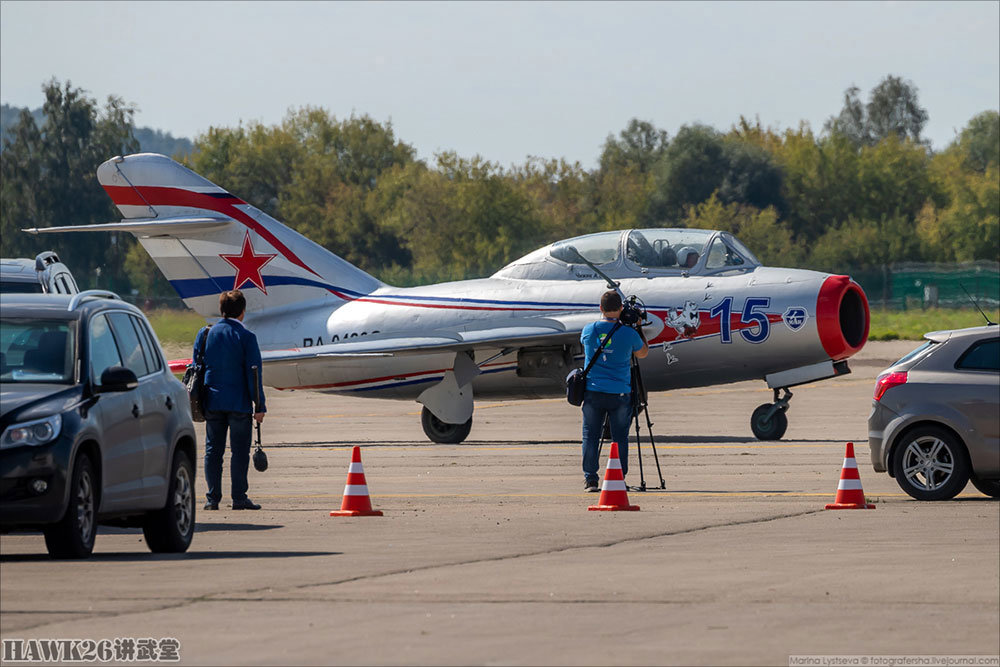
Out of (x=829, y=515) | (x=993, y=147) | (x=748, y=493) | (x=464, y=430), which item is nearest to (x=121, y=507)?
(x=829, y=515)

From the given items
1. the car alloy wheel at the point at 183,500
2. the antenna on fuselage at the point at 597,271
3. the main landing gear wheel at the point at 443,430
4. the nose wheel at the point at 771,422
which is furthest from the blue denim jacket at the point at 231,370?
the nose wheel at the point at 771,422

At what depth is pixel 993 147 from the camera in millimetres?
144000

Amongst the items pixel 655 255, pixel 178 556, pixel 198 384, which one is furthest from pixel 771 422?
pixel 178 556

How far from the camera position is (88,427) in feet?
37.4

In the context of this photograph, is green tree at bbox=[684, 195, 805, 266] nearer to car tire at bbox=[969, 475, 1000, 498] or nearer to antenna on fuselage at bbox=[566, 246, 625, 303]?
antenna on fuselage at bbox=[566, 246, 625, 303]

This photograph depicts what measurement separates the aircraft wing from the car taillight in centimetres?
915

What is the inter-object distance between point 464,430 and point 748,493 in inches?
363

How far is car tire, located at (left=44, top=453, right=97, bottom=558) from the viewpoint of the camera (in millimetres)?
11258

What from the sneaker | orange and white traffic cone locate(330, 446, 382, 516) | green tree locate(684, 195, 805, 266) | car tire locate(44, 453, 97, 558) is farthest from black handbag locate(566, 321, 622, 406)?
green tree locate(684, 195, 805, 266)

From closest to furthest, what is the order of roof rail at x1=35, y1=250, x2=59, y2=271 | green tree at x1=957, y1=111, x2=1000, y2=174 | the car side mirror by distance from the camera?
1. the car side mirror
2. roof rail at x1=35, y1=250, x2=59, y2=271
3. green tree at x1=957, y1=111, x2=1000, y2=174

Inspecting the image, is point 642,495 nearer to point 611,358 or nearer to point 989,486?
point 611,358

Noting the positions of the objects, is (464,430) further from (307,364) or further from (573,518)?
(573,518)

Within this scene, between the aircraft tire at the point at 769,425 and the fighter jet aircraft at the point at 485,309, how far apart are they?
3cm

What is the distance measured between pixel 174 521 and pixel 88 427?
4.60 ft
